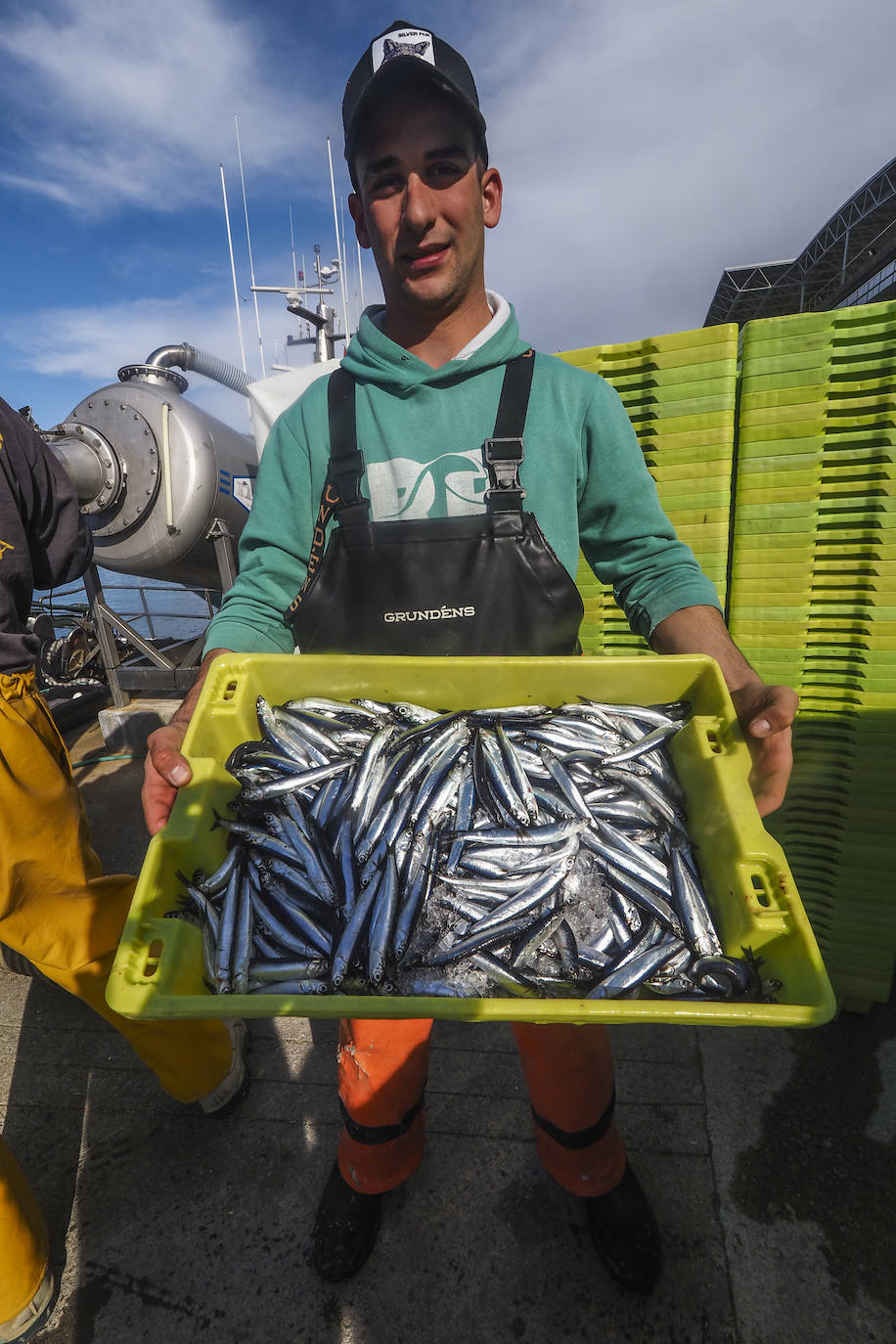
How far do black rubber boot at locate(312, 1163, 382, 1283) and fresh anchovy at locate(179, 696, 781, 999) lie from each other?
1.41 m

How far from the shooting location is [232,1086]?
3053 mm

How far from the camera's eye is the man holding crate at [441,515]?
2.31 meters

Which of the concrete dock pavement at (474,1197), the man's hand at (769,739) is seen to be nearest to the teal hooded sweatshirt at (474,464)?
the man's hand at (769,739)

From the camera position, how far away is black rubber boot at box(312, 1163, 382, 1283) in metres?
2.38

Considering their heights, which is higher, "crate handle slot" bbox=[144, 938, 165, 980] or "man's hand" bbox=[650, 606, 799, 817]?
"man's hand" bbox=[650, 606, 799, 817]

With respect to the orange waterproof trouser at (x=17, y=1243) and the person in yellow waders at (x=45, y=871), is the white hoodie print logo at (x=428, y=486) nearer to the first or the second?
the person in yellow waders at (x=45, y=871)

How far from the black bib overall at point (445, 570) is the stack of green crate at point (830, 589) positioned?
1.50 meters

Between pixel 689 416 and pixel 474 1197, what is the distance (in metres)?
4.09

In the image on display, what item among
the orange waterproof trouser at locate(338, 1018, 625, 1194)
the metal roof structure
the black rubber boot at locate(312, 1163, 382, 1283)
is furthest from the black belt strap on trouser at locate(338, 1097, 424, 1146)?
the metal roof structure

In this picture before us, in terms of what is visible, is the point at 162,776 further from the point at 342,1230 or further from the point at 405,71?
the point at 405,71

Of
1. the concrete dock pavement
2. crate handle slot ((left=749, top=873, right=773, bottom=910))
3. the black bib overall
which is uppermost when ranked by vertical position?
the black bib overall

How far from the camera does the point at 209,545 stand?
22.8ft

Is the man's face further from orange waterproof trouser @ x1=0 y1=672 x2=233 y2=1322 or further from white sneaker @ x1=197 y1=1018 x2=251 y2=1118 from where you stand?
white sneaker @ x1=197 y1=1018 x2=251 y2=1118

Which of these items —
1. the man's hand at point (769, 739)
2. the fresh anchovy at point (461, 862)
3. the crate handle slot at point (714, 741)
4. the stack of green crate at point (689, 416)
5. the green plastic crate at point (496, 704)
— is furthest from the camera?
the stack of green crate at point (689, 416)
